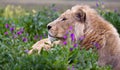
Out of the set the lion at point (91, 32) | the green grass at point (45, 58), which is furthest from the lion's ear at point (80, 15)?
the green grass at point (45, 58)

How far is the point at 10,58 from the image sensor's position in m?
7.54

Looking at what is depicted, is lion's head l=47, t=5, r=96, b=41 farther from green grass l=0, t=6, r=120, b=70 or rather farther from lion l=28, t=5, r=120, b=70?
green grass l=0, t=6, r=120, b=70

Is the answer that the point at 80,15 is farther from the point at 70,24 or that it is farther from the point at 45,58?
the point at 45,58

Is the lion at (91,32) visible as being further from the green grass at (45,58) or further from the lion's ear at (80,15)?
the green grass at (45,58)

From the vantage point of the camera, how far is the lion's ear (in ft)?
29.1

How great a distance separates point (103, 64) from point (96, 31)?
579mm

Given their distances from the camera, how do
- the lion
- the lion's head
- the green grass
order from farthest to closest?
the lion's head
the lion
the green grass

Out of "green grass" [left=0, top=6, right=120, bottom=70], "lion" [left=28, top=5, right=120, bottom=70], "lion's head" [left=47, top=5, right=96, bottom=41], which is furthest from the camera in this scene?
"lion's head" [left=47, top=5, right=96, bottom=41]

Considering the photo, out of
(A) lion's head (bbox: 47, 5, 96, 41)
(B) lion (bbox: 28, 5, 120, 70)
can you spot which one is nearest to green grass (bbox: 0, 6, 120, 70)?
(B) lion (bbox: 28, 5, 120, 70)

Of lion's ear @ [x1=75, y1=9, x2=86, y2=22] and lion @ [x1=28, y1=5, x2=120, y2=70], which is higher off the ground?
lion's ear @ [x1=75, y1=9, x2=86, y2=22]

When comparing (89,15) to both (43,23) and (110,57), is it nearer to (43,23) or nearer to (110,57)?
(110,57)

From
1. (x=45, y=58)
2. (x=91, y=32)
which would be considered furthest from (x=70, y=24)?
(x=45, y=58)

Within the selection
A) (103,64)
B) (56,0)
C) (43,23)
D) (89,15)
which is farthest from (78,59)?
(56,0)

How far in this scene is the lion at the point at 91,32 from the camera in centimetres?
853
